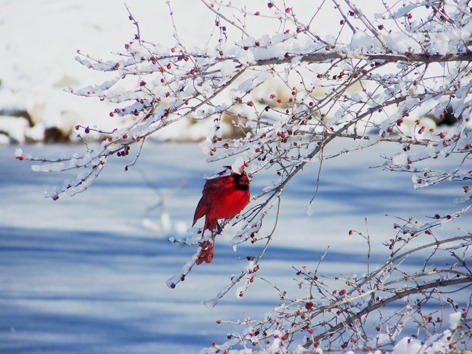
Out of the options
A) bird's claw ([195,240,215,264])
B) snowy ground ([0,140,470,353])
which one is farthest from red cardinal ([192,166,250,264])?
snowy ground ([0,140,470,353])

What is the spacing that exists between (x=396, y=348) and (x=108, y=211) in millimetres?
7761

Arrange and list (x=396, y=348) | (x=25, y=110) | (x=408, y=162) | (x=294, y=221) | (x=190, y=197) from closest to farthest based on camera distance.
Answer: (x=396, y=348)
(x=408, y=162)
(x=294, y=221)
(x=190, y=197)
(x=25, y=110)

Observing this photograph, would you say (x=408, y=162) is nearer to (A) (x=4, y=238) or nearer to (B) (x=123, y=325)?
(B) (x=123, y=325)

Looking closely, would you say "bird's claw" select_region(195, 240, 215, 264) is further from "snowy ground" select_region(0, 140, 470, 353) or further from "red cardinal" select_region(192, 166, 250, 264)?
"snowy ground" select_region(0, 140, 470, 353)

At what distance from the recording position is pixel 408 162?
7.97ft

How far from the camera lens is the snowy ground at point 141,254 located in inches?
216

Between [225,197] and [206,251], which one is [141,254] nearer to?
[206,251]

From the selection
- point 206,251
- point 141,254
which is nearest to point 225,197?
point 206,251

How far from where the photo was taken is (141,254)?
25.1 ft

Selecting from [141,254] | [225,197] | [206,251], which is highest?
[141,254]

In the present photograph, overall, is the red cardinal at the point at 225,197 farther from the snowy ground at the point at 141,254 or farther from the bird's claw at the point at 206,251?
the snowy ground at the point at 141,254

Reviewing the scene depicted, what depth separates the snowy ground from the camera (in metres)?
5.50

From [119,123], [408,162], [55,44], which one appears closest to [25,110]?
[119,123]

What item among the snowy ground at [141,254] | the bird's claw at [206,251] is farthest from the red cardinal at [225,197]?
the snowy ground at [141,254]
